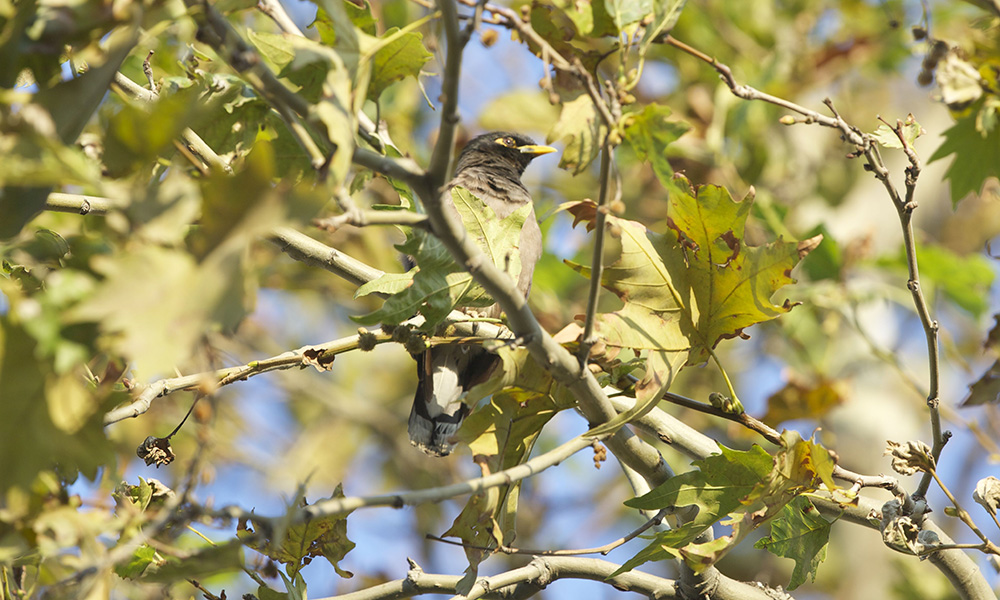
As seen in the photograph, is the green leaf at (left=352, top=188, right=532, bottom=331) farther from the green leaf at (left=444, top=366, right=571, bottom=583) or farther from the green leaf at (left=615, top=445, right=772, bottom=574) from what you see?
the green leaf at (left=615, top=445, right=772, bottom=574)

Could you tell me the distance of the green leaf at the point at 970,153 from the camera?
255cm

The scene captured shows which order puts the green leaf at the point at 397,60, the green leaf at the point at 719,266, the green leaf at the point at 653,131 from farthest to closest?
the green leaf at the point at 719,266, the green leaf at the point at 397,60, the green leaf at the point at 653,131

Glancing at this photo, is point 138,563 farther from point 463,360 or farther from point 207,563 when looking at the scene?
point 463,360

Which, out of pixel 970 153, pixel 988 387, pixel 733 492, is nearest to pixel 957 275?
pixel 970 153

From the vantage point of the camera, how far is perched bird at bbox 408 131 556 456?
3.59m

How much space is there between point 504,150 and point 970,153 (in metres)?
2.70

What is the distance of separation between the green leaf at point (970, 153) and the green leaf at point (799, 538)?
1286mm

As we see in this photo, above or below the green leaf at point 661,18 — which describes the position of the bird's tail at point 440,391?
below

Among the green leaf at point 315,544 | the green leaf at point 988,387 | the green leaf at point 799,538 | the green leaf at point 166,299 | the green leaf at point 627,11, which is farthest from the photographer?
the green leaf at point 988,387

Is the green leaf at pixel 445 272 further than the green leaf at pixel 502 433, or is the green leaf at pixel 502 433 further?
the green leaf at pixel 502 433

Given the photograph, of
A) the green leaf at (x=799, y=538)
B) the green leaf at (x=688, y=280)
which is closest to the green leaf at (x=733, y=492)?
the green leaf at (x=799, y=538)

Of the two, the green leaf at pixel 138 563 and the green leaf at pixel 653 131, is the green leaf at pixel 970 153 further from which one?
the green leaf at pixel 138 563

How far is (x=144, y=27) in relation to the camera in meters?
1.40

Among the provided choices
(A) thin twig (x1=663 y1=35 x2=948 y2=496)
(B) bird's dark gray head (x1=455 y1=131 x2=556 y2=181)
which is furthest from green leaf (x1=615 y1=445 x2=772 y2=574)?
(B) bird's dark gray head (x1=455 y1=131 x2=556 y2=181)
